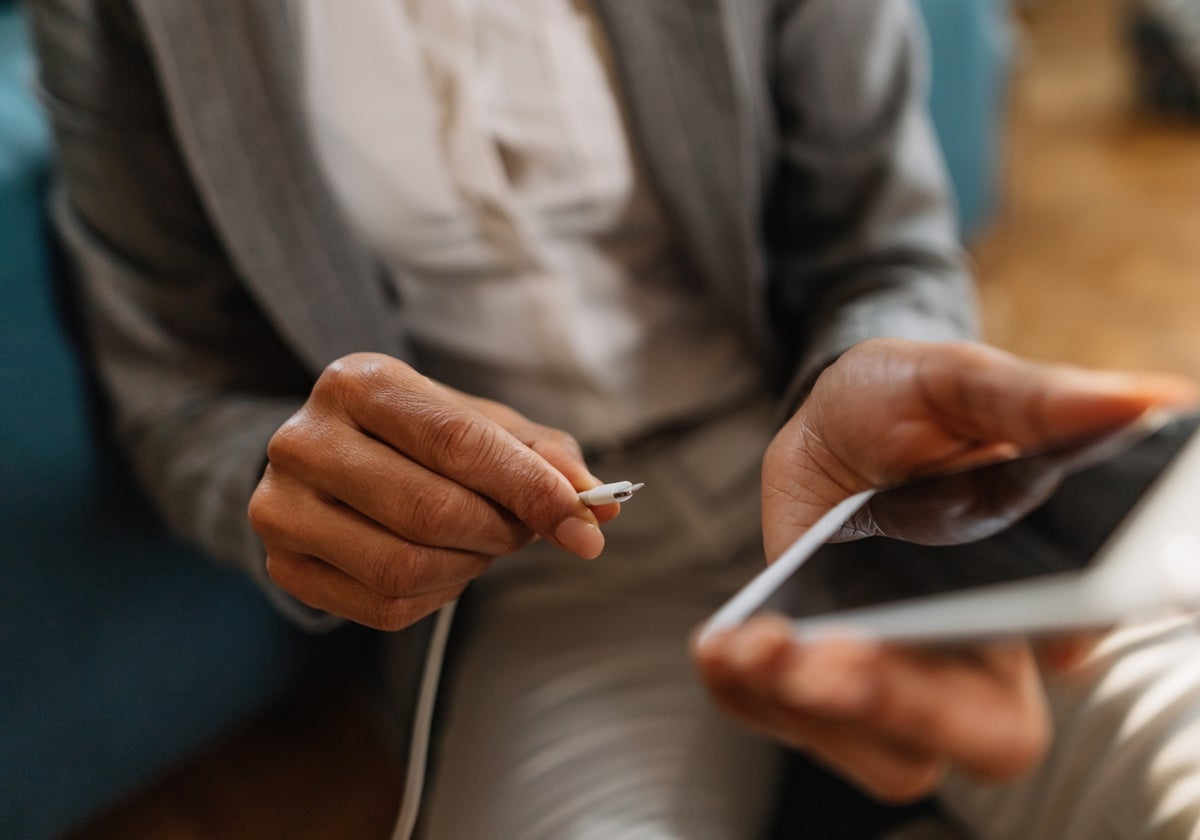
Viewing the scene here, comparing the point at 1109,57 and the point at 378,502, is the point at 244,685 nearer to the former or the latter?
the point at 378,502

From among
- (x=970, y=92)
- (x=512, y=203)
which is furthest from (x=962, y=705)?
(x=970, y=92)

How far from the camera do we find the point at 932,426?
28cm

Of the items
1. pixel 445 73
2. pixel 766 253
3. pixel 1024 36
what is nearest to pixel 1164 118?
pixel 1024 36

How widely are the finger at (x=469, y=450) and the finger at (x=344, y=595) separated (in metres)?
0.06

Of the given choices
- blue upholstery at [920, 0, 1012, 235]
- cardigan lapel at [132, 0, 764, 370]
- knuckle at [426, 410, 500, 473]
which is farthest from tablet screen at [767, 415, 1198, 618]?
blue upholstery at [920, 0, 1012, 235]

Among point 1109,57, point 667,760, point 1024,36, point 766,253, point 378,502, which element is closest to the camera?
point 378,502

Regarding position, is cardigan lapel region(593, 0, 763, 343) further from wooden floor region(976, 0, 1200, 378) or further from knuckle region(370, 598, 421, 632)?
wooden floor region(976, 0, 1200, 378)

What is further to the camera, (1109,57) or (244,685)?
(1109,57)

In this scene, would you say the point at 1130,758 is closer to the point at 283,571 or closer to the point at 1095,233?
the point at 283,571

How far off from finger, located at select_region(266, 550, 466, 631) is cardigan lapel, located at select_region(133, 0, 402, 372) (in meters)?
0.12

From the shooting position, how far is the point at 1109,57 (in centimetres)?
187

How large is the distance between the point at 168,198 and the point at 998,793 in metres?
0.47

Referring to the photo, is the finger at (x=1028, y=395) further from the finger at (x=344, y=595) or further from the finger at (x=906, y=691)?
the finger at (x=344, y=595)

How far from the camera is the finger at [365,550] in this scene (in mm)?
312
